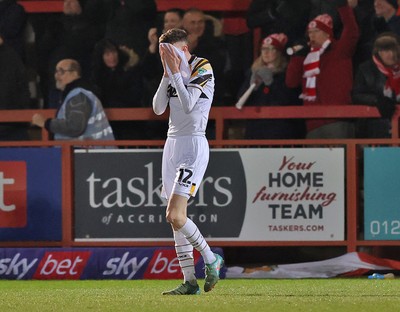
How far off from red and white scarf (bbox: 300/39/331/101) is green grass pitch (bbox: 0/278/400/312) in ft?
7.48

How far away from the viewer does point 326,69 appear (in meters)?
13.7

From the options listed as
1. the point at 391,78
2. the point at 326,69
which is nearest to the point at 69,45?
the point at 326,69

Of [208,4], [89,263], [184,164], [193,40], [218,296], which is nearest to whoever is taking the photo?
[218,296]

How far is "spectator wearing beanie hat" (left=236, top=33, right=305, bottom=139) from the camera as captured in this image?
13.8m

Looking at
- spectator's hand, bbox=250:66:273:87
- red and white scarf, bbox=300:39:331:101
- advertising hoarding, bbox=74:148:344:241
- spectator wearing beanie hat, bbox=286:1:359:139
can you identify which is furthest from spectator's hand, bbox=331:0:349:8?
advertising hoarding, bbox=74:148:344:241

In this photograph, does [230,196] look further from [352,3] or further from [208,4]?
[208,4]

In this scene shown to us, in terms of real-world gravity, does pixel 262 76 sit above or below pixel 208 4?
below

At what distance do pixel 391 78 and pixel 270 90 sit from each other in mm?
1465

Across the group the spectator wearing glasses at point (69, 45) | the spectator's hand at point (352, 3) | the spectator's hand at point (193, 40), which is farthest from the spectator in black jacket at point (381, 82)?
the spectator wearing glasses at point (69, 45)

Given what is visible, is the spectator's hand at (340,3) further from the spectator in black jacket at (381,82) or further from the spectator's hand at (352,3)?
the spectator in black jacket at (381,82)

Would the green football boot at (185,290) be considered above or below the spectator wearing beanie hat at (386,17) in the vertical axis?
below

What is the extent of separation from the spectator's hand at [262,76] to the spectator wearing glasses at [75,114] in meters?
1.82

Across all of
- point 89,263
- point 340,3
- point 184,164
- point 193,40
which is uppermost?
point 340,3

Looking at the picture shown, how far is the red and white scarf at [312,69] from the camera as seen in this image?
535 inches
